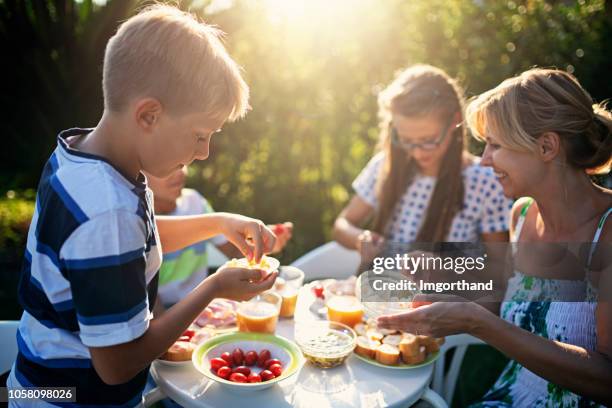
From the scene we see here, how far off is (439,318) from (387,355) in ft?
1.01

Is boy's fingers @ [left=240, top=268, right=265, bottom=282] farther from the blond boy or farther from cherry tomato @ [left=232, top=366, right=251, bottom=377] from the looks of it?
cherry tomato @ [left=232, top=366, right=251, bottom=377]

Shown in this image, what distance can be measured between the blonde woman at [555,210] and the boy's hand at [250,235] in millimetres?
723

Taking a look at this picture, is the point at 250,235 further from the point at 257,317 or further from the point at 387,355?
the point at 387,355

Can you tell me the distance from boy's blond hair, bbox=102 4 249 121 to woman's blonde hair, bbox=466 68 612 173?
130 centimetres

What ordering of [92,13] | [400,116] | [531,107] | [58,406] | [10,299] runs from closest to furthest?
[58,406], [531,107], [400,116], [10,299], [92,13]

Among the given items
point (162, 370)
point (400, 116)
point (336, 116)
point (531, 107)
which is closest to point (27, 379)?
point (162, 370)

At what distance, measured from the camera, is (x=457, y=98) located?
3.30m

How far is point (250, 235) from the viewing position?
6.98 feet

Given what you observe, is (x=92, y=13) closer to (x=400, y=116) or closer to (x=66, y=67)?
(x=66, y=67)

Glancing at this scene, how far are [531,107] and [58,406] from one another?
2138mm

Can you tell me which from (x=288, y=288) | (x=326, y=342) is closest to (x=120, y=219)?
(x=326, y=342)

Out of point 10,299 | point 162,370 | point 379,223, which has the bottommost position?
point 10,299

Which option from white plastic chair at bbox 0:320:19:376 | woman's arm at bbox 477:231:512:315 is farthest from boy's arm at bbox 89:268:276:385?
woman's arm at bbox 477:231:512:315

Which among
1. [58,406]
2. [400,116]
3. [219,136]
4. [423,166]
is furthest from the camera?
[219,136]
